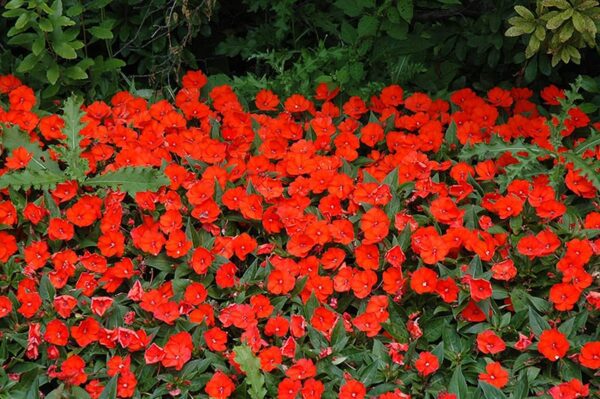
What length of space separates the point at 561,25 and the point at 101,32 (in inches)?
84.4

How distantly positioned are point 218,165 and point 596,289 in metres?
1.66

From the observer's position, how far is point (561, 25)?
3596mm

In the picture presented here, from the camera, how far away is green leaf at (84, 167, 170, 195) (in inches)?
138

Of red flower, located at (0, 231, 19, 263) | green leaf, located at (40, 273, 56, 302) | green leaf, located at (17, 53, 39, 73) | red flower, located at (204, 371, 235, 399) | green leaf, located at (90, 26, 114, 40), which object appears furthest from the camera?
green leaf, located at (90, 26, 114, 40)

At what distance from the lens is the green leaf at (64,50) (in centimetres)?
399

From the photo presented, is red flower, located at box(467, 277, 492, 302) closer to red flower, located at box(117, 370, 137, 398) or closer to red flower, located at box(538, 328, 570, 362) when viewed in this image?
red flower, located at box(538, 328, 570, 362)

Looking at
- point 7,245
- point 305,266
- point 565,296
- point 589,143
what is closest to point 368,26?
point 589,143

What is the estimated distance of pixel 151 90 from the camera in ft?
14.8

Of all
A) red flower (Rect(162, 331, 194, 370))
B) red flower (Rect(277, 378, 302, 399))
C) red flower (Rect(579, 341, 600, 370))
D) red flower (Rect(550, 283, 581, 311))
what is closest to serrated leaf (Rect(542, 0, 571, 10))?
red flower (Rect(550, 283, 581, 311))

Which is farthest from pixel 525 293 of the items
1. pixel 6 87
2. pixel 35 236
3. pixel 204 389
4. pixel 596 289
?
pixel 6 87

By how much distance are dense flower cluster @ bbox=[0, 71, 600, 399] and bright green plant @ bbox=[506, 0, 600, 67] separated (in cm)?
31

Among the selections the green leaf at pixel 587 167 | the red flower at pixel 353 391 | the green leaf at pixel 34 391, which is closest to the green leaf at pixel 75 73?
the green leaf at pixel 34 391

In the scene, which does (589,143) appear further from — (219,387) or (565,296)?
(219,387)

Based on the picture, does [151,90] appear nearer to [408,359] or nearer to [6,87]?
[6,87]
